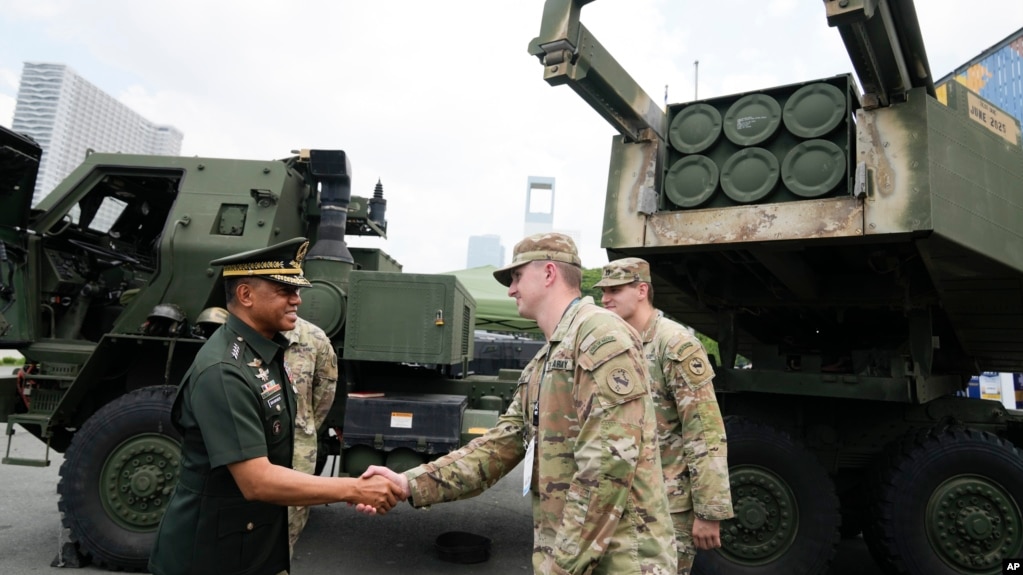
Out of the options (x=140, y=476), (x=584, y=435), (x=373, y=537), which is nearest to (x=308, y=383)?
(x=140, y=476)

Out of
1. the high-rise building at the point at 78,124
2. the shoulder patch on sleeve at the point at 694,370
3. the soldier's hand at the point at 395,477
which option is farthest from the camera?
the high-rise building at the point at 78,124

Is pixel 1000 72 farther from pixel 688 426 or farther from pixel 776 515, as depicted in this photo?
pixel 688 426

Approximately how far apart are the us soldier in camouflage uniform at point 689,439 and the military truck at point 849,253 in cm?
106

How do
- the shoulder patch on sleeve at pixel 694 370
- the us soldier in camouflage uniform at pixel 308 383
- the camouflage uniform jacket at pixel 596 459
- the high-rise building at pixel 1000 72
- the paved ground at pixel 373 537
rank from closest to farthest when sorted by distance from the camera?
the camouflage uniform jacket at pixel 596 459, the shoulder patch on sleeve at pixel 694 370, the us soldier in camouflage uniform at pixel 308 383, the paved ground at pixel 373 537, the high-rise building at pixel 1000 72

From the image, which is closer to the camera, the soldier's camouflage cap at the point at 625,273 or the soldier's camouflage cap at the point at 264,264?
the soldier's camouflage cap at the point at 264,264

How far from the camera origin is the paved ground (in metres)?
4.51

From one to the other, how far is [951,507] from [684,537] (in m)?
2.13

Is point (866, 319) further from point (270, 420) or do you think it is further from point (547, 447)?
point (270, 420)

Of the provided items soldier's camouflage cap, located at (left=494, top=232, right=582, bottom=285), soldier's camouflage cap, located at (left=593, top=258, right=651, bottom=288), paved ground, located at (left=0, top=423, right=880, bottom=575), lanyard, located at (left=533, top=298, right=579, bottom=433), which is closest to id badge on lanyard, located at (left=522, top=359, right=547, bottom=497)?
lanyard, located at (left=533, top=298, right=579, bottom=433)

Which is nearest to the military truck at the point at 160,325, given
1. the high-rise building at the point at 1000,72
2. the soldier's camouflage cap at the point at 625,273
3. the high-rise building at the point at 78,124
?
the soldier's camouflage cap at the point at 625,273

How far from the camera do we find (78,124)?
29828 millimetres

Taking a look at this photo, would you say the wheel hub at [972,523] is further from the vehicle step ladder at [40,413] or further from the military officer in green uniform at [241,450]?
the vehicle step ladder at [40,413]

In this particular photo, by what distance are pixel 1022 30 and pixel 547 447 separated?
1174cm

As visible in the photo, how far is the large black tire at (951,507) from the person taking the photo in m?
3.88
